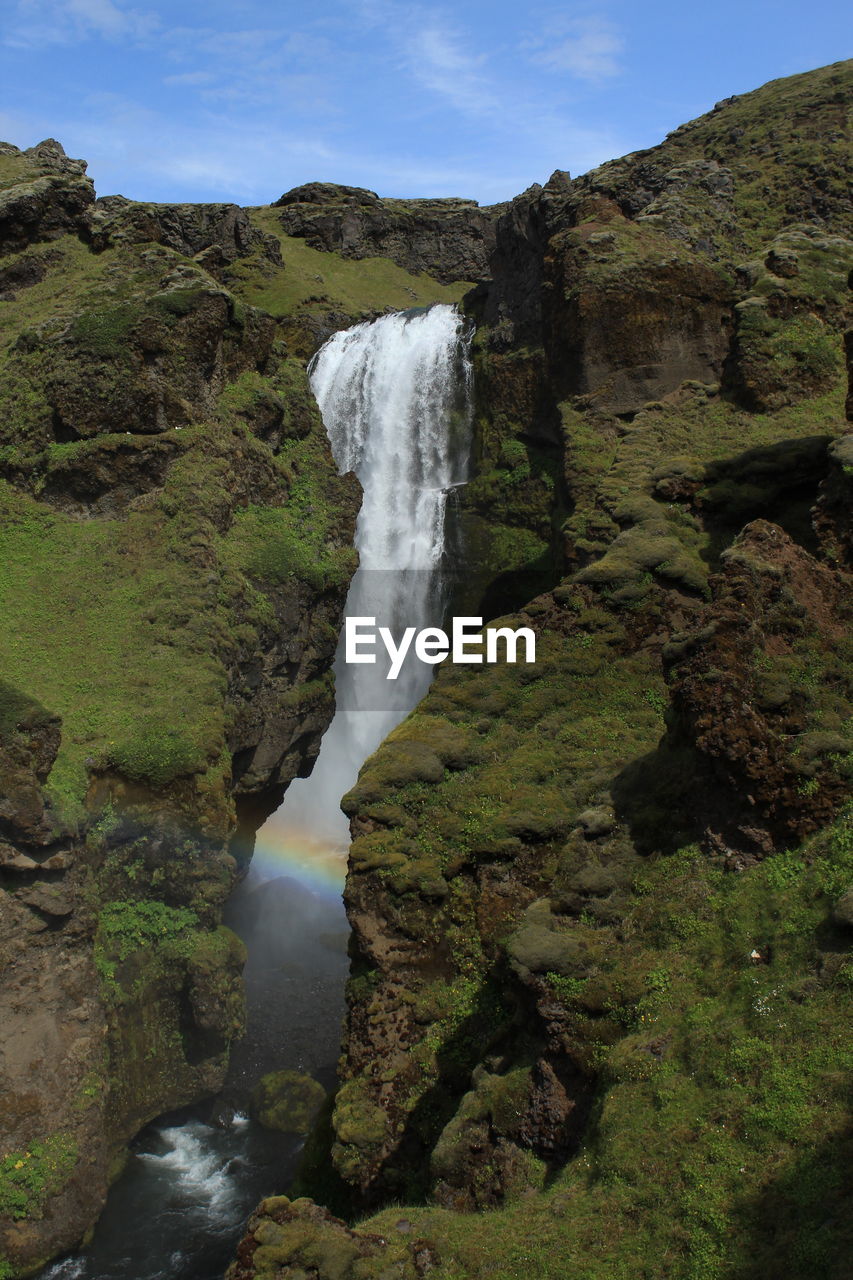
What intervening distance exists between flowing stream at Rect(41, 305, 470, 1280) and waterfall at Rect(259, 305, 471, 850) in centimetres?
7

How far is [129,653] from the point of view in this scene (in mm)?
28562

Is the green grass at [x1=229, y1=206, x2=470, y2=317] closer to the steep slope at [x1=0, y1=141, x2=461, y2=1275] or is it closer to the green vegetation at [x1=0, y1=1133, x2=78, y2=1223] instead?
the steep slope at [x1=0, y1=141, x2=461, y2=1275]

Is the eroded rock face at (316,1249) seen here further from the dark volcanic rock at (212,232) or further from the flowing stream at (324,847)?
the dark volcanic rock at (212,232)

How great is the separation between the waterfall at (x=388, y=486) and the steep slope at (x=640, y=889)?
12.4 meters

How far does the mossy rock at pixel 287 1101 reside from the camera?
2619 centimetres

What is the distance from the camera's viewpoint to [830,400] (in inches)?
1048

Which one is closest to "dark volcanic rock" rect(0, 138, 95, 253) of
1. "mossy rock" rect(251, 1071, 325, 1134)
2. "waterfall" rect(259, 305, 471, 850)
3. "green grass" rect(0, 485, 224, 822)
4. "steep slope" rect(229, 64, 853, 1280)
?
"waterfall" rect(259, 305, 471, 850)

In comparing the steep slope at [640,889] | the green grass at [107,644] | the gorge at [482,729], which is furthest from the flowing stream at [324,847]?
the green grass at [107,644]

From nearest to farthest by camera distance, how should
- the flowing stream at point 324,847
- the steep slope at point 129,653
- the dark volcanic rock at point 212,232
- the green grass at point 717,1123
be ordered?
1. the green grass at point 717,1123
2. the steep slope at point 129,653
3. the flowing stream at point 324,847
4. the dark volcanic rock at point 212,232

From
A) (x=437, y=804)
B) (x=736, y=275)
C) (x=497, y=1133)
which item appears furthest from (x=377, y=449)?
(x=497, y=1133)

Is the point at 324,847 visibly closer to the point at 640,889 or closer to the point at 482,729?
the point at 482,729

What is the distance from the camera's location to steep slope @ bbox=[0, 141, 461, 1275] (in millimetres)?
22266

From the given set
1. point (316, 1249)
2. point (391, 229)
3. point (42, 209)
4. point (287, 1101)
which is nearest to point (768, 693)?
point (316, 1249)

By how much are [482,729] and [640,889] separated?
6.41 m
